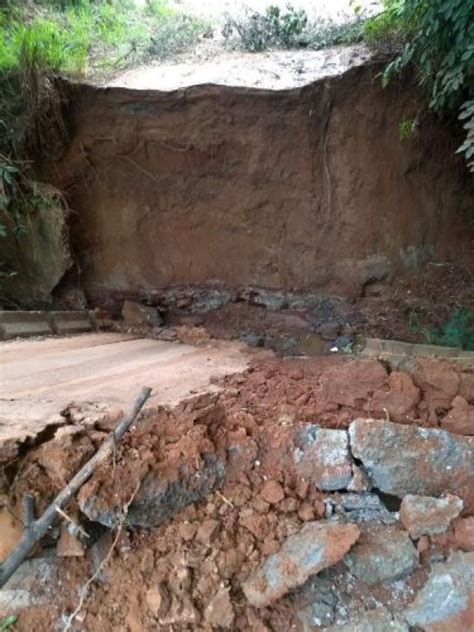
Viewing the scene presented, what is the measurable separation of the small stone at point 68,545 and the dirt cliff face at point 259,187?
138 inches

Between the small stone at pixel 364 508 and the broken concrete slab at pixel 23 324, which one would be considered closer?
the small stone at pixel 364 508

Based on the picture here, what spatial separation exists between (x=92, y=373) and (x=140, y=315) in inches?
82.0

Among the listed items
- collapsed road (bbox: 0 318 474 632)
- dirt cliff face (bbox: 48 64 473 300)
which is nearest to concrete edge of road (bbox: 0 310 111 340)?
dirt cliff face (bbox: 48 64 473 300)

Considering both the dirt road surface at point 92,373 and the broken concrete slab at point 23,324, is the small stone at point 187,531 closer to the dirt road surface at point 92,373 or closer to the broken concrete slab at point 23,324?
the dirt road surface at point 92,373

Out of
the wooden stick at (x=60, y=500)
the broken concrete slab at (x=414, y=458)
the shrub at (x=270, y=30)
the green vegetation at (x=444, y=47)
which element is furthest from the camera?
the shrub at (x=270, y=30)

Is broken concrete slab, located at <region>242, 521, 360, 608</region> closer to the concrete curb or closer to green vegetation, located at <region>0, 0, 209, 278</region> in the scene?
the concrete curb

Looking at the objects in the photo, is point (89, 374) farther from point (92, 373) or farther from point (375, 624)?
point (375, 624)

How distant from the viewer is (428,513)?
1.75 metres

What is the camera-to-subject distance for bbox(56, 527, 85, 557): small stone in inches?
62.5

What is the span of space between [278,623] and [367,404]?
97cm

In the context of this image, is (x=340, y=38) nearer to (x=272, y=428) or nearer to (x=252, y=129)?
(x=252, y=129)

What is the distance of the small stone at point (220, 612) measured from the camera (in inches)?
60.5

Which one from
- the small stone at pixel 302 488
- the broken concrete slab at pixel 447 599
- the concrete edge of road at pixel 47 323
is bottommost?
the broken concrete slab at pixel 447 599

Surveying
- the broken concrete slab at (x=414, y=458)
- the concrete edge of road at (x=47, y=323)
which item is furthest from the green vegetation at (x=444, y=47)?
the concrete edge of road at (x=47, y=323)
